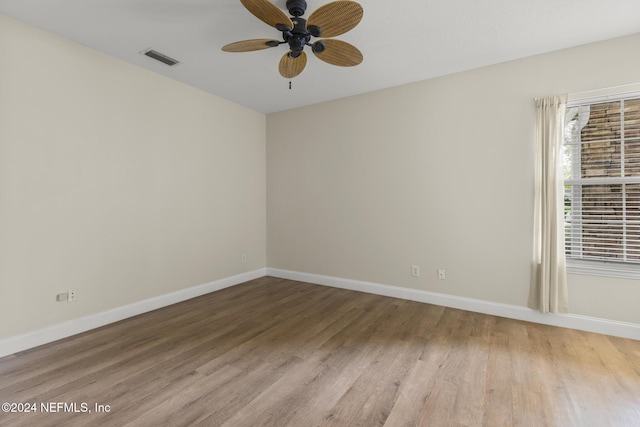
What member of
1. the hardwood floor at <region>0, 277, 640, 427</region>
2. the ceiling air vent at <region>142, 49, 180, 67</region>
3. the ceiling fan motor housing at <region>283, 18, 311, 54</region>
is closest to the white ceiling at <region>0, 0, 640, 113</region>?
the ceiling air vent at <region>142, 49, 180, 67</region>

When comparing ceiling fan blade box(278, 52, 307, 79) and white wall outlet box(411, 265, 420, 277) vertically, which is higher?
ceiling fan blade box(278, 52, 307, 79)

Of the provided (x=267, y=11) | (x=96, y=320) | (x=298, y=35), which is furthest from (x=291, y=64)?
(x=96, y=320)

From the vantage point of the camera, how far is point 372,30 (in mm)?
2596

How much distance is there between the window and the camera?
2719mm

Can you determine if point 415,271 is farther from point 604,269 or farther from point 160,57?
point 160,57

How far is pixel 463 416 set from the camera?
1712mm

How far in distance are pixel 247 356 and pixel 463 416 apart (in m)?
1.57

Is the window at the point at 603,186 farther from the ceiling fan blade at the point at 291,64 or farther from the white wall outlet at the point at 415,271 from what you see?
the ceiling fan blade at the point at 291,64

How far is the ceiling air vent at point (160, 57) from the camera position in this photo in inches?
118

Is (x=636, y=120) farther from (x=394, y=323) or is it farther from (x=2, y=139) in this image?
(x=2, y=139)

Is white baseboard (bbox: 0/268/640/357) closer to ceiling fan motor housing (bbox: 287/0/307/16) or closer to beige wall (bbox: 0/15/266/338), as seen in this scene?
beige wall (bbox: 0/15/266/338)

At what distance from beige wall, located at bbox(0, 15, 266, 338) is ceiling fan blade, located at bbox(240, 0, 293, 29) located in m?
2.05

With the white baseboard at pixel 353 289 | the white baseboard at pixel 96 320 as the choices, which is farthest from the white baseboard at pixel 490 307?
the white baseboard at pixel 96 320

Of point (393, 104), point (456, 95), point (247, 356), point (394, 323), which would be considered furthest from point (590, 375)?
point (393, 104)
